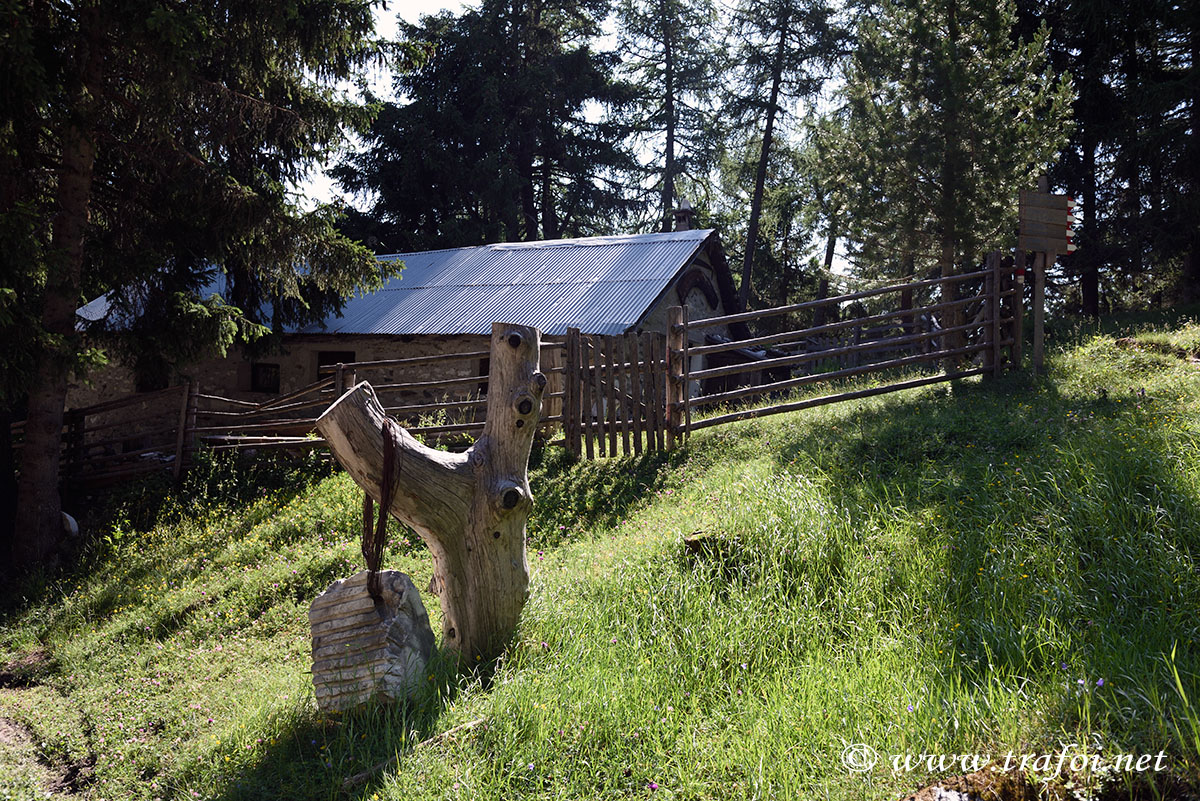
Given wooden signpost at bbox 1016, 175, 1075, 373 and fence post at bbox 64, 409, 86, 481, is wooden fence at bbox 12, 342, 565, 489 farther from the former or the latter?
wooden signpost at bbox 1016, 175, 1075, 373

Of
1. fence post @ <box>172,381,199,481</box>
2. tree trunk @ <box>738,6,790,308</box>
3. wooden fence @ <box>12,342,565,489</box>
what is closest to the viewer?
wooden fence @ <box>12,342,565,489</box>

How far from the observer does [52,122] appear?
29.2ft

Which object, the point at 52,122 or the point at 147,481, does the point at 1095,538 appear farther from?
the point at 147,481

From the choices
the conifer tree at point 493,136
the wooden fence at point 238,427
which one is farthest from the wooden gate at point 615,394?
the conifer tree at point 493,136

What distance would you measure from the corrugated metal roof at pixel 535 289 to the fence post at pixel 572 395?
446cm

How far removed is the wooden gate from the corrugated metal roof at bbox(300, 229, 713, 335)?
453 centimetres

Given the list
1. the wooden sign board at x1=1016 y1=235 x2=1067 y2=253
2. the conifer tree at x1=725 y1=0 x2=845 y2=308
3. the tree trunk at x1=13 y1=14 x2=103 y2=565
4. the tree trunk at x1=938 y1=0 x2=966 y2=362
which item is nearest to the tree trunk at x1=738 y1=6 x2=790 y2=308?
the conifer tree at x1=725 y1=0 x2=845 y2=308

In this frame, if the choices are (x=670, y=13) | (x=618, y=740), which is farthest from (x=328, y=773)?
(x=670, y=13)

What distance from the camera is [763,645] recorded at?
164 inches

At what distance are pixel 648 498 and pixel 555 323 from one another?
7805mm

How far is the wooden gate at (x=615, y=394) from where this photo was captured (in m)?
8.98

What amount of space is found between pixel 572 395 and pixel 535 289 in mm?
7821

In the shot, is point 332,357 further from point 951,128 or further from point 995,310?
point 995,310

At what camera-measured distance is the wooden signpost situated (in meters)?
9.16
